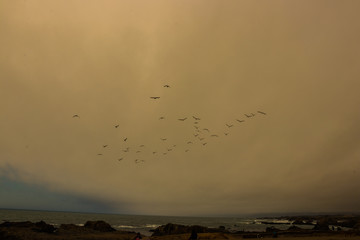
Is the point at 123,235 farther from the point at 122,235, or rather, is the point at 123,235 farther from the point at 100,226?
the point at 100,226

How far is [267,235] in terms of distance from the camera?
4294 cm

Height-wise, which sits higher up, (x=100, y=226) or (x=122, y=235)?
(x=100, y=226)

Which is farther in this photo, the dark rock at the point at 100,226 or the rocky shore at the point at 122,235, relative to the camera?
the dark rock at the point at 100,226

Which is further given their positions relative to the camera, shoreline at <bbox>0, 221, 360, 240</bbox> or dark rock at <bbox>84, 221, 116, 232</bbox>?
dark rock at <bbox>84, 221, 116, 232</bbox>

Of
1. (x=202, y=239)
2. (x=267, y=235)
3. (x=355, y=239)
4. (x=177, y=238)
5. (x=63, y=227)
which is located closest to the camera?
(x=355, y=239)

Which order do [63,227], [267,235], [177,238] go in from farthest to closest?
[63,227] → [267,235] → [177,238]

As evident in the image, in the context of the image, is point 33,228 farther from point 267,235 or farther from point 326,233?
point 326,233

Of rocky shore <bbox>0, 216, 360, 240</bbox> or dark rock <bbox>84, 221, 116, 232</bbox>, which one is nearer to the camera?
Answer: rocky shore <bbox>0, 216, 360, 240</bbox>

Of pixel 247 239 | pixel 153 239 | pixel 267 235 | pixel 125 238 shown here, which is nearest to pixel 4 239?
pixel 125 238

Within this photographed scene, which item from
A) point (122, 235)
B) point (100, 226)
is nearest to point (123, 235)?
point (122, 235)

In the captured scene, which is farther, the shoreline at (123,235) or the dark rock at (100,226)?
the dark rock at (100,226)

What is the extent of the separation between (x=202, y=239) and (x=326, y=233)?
78.0 ft

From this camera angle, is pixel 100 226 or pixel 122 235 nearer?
pixel 122 235

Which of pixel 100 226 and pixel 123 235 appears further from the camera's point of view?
pixel 100 226
